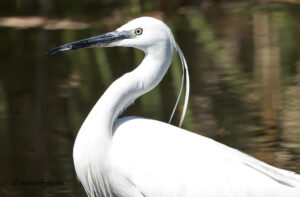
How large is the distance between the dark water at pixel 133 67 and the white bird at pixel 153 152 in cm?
109

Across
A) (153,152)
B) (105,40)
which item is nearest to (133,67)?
(105,40)

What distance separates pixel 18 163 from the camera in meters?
6.11

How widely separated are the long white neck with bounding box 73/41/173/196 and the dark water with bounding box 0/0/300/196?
108 centimetres

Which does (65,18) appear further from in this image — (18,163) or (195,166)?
(195,166)

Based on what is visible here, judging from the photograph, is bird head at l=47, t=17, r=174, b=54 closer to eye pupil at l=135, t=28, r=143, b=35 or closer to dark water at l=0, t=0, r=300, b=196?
eye pupil at l=135, t=28, r=143, b=35

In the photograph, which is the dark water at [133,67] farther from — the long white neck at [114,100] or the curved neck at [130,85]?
the curved neck at [130,85]

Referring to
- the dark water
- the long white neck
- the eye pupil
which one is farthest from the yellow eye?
the dark water

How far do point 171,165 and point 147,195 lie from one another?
23 cm

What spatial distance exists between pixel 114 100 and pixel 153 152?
0.38m

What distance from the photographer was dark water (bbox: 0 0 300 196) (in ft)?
20.2

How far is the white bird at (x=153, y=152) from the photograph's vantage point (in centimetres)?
429

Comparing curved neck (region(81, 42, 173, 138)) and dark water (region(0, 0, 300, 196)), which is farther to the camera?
dark water (region(0, 0, 300, 196))

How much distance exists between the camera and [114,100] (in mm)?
4348

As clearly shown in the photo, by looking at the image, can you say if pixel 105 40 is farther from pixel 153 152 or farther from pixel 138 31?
pixel 153 152
